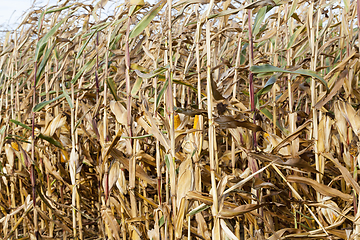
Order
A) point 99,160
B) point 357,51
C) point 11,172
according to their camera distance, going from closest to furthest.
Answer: point 357,51
point 99,160
point 11,172

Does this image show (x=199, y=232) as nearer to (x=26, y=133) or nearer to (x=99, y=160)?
(x=99, y=160)

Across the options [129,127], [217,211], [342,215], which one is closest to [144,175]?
[129,127]

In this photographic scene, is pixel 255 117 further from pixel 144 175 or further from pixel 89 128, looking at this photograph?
pixel 89 128

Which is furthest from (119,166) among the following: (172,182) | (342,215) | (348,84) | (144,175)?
(348,84)

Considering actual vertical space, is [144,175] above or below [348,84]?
below

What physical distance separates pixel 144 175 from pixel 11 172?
77 cm

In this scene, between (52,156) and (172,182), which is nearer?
(172,182)

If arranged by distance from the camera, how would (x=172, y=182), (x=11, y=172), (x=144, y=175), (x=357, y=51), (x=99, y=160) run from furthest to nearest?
1. (x=11, y=172)
2. (x=99, y=160)
3. (x=144, y=175)
4. (x=357, y=51)
5. (x=172, y=182)

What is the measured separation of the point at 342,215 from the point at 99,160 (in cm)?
97

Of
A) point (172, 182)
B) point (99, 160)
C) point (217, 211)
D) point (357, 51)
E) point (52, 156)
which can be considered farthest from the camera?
point (52, 156)

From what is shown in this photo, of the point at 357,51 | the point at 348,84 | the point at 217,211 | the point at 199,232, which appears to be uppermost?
the point at 357,51

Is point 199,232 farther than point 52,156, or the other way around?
point 52,156

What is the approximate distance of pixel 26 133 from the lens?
6.53ft

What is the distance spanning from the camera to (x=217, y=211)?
2.89ft
